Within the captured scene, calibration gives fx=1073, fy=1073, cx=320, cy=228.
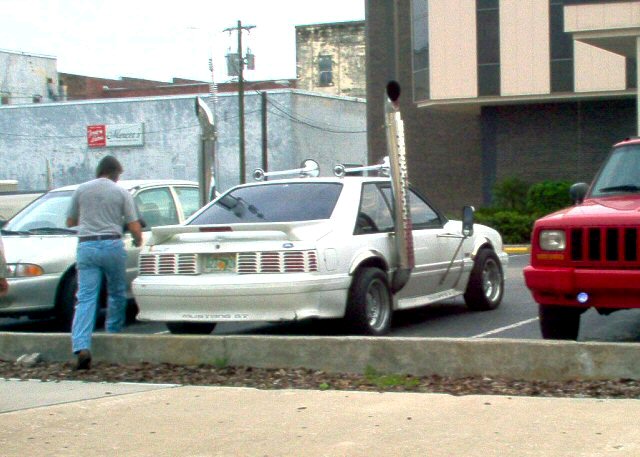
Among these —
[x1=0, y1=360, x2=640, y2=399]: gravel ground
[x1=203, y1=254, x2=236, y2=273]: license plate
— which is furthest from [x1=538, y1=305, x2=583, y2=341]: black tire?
[x1=203, y1=254, x2=236, y2=273]: license plate

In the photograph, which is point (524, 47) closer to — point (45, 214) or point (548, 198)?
point (548, 198)

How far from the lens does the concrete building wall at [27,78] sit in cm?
6319

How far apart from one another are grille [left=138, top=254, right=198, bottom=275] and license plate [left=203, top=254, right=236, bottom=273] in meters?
0.10

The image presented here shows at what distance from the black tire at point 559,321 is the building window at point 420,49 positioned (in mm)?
26457

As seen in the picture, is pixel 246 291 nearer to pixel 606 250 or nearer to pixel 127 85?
pixel 606 250

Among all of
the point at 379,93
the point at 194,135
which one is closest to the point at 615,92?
the point at 379,93

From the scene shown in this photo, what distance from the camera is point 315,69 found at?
67188 millimetres

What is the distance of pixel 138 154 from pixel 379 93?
1349 centimetres

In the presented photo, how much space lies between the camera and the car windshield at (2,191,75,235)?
1159 centimetres

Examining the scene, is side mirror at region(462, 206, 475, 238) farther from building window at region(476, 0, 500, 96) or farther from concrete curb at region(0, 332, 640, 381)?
building window at region(476, 0, 500, 96)

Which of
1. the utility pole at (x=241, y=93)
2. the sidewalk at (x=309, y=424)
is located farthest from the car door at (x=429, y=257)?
the utility pole at (x=241, y=93)

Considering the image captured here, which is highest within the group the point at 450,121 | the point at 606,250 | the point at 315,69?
the point at 315,69

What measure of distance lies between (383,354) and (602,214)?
2087 millimetres

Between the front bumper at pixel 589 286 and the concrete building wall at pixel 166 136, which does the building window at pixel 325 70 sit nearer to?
the concrete building wall at pixel 166 136
